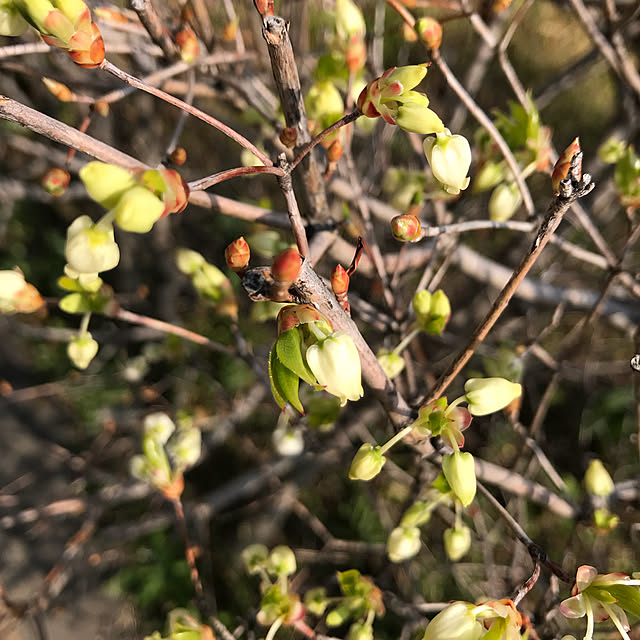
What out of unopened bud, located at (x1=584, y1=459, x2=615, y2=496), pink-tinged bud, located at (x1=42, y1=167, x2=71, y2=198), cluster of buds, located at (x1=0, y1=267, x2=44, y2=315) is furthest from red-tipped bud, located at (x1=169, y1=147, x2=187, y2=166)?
unopened bud, located at (x1=584, y1=459, x2=615, y2=496)

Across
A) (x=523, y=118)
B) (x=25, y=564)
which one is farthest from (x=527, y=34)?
(x=25, y=564)

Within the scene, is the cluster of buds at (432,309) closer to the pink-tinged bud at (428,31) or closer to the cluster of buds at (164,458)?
the pink-tinged bud at (428,31)

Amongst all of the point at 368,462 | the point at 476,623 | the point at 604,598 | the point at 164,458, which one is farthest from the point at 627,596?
the point at 164,458

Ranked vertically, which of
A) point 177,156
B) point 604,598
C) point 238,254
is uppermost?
point 177,156

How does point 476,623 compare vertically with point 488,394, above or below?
below

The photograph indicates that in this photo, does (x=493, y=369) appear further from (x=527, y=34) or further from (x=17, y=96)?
(x=527, y=34)

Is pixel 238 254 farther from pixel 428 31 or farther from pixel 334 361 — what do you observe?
pixel 428 31
